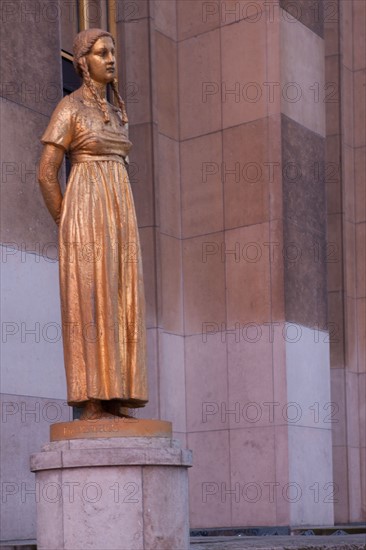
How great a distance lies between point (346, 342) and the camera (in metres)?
21.4

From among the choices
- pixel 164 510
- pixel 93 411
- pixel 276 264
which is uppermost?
pixel 276 264

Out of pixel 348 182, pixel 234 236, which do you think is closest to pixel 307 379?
pixel 234 236

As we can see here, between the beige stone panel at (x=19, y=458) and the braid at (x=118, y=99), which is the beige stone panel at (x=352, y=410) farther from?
the braid at (x=118, y=99)

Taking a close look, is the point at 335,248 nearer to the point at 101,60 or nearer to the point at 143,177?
the point at 143,177

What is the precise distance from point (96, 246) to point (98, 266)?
184 mm

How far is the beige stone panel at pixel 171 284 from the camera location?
18.9 metres

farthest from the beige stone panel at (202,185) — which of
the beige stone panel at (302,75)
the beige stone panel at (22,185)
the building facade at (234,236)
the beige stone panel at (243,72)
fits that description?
the beige stone panel at (22,185)

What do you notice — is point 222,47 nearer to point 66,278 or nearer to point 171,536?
point 66,278

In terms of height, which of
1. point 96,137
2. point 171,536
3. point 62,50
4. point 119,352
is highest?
point 62,50

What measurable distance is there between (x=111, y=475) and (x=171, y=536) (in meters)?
0.79

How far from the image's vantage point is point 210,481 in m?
18.3

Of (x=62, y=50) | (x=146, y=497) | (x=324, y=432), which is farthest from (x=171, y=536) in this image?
(x=62, y=50)

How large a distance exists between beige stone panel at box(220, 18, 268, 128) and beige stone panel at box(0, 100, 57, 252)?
12.8 ft

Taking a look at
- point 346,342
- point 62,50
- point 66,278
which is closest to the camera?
point 66,278
